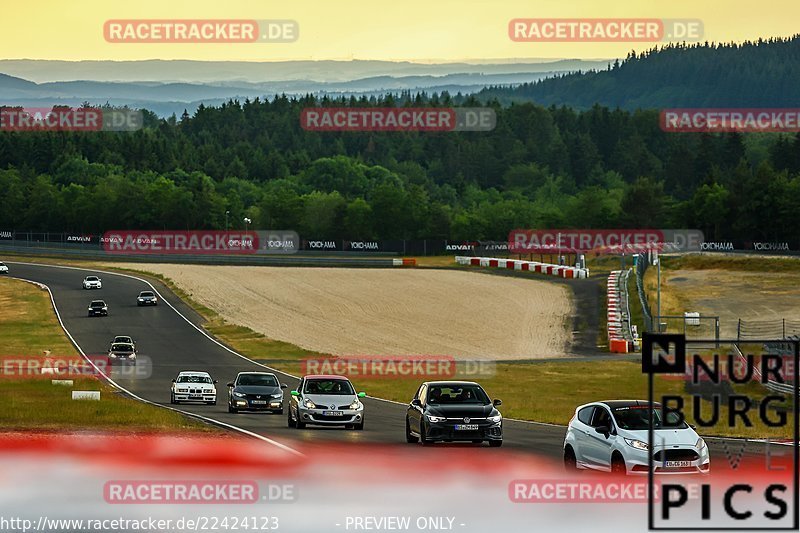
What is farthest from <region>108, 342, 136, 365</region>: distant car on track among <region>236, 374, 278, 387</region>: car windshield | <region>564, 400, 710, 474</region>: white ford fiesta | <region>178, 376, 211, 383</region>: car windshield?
<region>564, 400, 710, 474</region>: white ford fiesta

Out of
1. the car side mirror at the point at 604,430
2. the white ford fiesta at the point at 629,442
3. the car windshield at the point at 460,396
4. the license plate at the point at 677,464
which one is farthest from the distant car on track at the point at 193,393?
the license plate at the point at 677,464

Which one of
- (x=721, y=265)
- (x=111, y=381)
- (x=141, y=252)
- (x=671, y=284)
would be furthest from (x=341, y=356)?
(x=141, y=252)

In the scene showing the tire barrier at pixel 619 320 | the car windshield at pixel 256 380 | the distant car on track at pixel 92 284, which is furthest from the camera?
the distant car on track at pixel 92 284

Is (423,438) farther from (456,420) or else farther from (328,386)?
(328,386)

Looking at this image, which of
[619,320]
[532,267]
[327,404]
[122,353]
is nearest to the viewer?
[327,404]

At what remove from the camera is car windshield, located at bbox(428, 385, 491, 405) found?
31422mm

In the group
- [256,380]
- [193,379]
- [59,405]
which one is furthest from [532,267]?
[59,405]

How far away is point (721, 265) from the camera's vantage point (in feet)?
390

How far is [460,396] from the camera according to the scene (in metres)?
31.7

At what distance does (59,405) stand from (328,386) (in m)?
12.1

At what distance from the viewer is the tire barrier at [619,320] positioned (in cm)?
7106

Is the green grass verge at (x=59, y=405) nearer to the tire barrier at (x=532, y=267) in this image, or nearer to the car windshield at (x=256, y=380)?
the car windshield at (x=256, y=380)

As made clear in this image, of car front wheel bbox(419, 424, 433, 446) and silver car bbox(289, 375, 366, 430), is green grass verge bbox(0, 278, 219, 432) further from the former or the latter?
car front wheel bbox(419, 424, 433, 446)

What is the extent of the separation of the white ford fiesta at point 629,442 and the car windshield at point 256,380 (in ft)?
66.1
